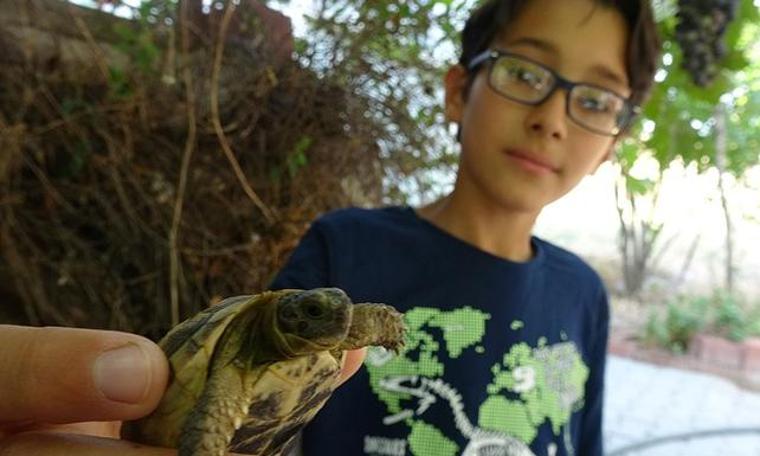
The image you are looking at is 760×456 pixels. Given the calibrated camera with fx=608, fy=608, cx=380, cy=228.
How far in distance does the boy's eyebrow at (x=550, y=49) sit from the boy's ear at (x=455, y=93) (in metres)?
0.09

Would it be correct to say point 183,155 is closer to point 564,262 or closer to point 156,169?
point 156,169

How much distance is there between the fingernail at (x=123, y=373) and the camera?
29 centimetres

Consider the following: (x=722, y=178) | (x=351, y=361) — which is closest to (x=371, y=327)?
(x=351, y=361)

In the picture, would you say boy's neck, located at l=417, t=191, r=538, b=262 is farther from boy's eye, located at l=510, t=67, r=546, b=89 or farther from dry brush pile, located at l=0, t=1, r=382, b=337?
dry brush pile, located at l=0, t=1, r=382, b=337

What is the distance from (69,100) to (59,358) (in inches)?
24.8

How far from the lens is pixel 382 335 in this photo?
364 millimetres

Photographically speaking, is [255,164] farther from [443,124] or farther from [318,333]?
[318,333]

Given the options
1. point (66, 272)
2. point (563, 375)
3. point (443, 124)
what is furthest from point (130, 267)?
point (563, 375)

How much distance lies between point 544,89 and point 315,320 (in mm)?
423

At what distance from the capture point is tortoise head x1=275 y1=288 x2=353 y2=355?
1.02ft

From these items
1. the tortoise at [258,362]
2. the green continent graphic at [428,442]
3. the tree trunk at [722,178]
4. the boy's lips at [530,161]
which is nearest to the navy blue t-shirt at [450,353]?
the green continent graphic at [428,442]

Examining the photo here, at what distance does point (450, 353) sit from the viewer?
24.0 inches

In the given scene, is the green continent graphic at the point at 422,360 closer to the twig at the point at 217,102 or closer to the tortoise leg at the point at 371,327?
the tortoise leg at the point at 371,327

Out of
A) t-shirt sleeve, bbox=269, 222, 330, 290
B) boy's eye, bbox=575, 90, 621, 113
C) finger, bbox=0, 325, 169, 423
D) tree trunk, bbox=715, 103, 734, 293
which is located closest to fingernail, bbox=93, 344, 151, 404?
finger, bbox=0, 325, 169, 423
